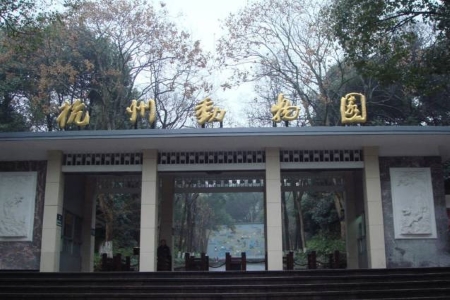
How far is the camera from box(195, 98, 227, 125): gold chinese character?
1240cm

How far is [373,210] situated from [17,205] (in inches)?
336

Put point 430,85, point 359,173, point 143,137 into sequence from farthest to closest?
point 359,173 < point 143,137 < point 430,85

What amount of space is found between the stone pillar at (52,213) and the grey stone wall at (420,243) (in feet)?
25.3

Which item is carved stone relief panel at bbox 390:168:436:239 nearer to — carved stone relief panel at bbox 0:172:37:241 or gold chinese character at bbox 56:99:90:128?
gold chinese character at bbox 56:99:90:128

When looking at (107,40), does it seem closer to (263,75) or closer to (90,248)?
(263,75)

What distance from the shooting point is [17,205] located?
13.0 metres

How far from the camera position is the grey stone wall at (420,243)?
40.2 ft

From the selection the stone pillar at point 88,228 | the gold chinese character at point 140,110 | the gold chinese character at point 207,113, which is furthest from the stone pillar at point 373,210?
the stone pillar at point 88,228

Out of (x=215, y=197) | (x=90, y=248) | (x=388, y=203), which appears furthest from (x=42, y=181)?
(x=215, y=197)

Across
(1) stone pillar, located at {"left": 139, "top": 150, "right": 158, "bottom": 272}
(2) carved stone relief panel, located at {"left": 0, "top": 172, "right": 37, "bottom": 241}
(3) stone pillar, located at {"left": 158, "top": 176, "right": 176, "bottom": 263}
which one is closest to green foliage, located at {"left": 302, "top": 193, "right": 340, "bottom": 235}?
(3) stone pillar, located at {"left": 158, "top": 176, "right": 176, "bottom": 263}

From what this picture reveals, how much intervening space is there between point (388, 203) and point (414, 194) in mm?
651

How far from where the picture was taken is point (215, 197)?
4291 centimetres

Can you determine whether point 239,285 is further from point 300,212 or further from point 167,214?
point 300,212

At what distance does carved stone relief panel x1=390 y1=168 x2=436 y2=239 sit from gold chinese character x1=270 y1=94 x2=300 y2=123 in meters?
2.75
